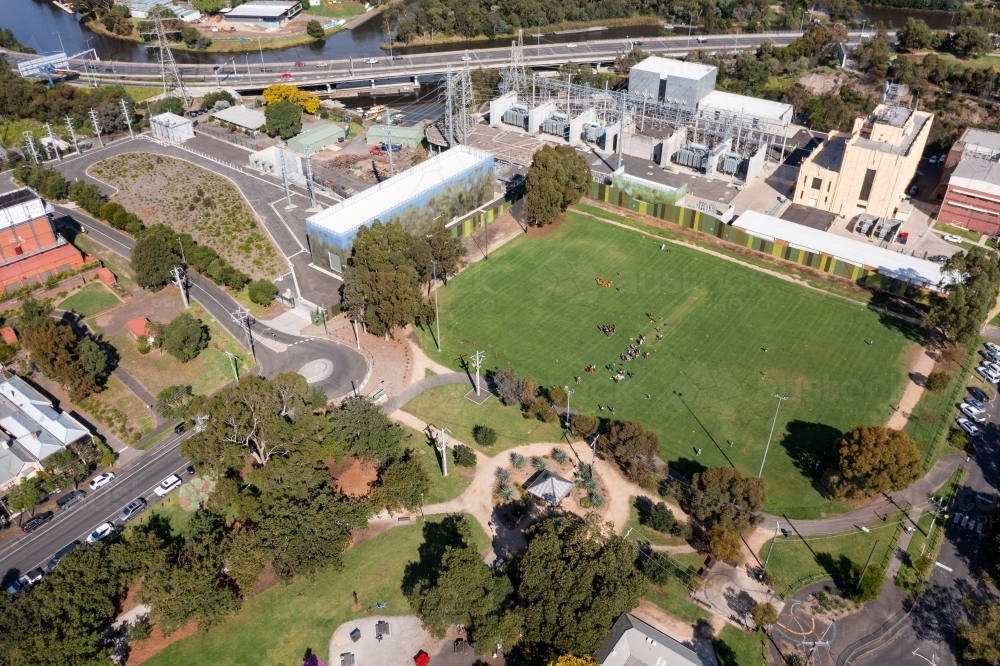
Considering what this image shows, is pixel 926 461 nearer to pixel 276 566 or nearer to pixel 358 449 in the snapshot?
pixel 358 449

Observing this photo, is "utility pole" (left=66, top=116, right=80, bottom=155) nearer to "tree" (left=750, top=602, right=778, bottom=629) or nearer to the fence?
the fence

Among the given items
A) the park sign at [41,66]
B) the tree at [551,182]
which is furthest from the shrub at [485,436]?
the park sign at [41,66]

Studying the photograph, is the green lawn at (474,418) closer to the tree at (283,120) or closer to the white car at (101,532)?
the white car at (101,532)

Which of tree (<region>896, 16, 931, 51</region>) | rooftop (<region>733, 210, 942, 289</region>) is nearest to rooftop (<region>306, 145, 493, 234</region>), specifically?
rooftop (<region>733, 210, 942, 289</region>)

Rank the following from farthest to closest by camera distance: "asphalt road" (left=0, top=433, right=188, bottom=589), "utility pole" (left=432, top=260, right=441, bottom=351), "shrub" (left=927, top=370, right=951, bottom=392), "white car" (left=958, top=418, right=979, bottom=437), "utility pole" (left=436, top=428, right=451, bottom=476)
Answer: "utility pole" (left=432, top=260, right=441, bottom=351) → "shrub" (left=927, top=370, right=951, bottom=392) → "white car" (left=958, top=418, right=979, bottom=437) → "utility pole" (left=436, top=428, right=451, bottom=476) → "asphalt road" (left=0, top=433, right=188, bottom=589)

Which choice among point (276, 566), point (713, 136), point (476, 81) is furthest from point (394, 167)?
point (276, 566)
